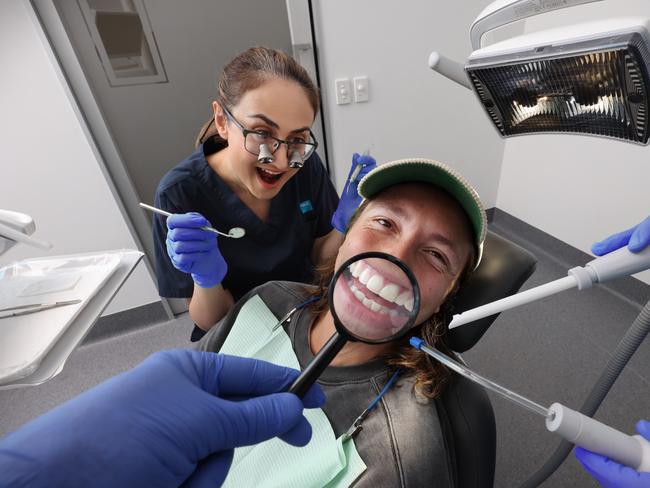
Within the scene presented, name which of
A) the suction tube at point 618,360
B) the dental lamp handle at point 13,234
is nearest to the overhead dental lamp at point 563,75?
the suction tube at point 618,360

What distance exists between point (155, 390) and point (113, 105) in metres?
1.97

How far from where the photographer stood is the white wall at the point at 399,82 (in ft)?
6.78

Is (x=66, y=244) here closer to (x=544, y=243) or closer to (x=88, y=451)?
(x=88, y=451)

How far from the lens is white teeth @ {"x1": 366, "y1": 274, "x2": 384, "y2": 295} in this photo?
0.66m

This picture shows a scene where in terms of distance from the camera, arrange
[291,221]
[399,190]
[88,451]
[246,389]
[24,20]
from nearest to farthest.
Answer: [88,451] → [246,389] → [399,190] → [291,221] → [24,20]

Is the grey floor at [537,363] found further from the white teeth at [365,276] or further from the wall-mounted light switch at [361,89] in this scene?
the wall-mounted light switch at [361,89]

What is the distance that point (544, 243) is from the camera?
2684 millimetres

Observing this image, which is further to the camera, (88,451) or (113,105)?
(113,105)

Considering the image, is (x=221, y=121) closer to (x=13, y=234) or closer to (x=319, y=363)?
(x=13, y=234)

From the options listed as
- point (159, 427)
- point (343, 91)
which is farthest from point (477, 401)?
point (343, 91)

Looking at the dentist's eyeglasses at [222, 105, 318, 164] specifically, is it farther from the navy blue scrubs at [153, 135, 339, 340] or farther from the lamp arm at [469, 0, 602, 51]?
the lamp arm at [469, 0, 602, 51]

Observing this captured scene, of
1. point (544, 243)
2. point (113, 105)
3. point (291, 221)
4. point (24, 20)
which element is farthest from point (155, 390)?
point (544, 243)

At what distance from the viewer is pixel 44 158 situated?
5.93 ft

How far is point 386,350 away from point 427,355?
0.13 metres
